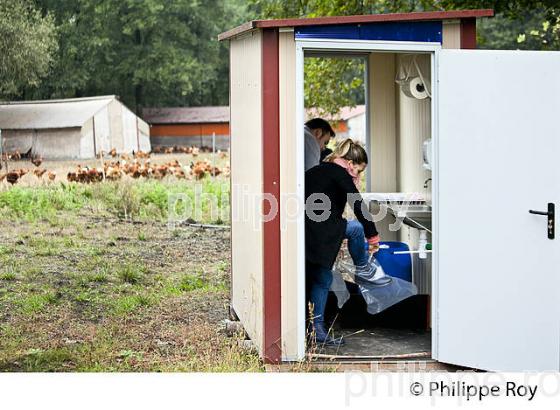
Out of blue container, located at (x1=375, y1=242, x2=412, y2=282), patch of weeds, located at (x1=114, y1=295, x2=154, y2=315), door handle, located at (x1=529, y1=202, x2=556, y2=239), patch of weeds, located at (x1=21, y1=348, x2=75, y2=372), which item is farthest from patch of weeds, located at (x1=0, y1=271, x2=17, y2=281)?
door handle, located at (x1=529, y1=202, x2=556, y2=239)

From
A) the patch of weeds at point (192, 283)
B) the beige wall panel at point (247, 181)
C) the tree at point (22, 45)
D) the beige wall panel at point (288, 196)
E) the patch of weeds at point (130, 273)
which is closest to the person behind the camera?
the beige wall panel at point (288, 196)

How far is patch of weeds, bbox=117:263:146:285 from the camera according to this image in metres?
12.6

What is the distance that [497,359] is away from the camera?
6.96 metres

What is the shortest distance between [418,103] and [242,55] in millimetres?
1954

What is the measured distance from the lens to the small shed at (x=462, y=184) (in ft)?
22.1

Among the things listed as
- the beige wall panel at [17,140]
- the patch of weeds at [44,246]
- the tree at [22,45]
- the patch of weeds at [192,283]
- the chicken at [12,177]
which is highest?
the tree at [22,45]

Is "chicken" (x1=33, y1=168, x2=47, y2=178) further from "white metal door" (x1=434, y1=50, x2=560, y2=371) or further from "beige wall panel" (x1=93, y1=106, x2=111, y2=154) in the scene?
"white metal door" (x1=434, y1=50, x2=560, y2=371)

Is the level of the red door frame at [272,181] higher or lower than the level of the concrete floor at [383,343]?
higher

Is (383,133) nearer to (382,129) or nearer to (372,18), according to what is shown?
(382,129)

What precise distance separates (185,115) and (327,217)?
75.8 ft

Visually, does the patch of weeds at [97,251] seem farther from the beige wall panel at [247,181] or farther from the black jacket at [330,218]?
the black jacket at [330,218]

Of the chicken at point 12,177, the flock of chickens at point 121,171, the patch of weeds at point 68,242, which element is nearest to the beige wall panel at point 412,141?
the patch of weeds at point 68,242

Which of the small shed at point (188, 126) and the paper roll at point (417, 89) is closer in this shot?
the paper roll at point (417, 89)

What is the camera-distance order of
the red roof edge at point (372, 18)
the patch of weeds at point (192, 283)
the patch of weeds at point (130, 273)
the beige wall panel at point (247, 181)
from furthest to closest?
the patch of weeds at point (130, 273) < the patch of weeds at point (192, 283) < the beige wall panel at point (247, 181) < the red roof edge at point (372, 18)
